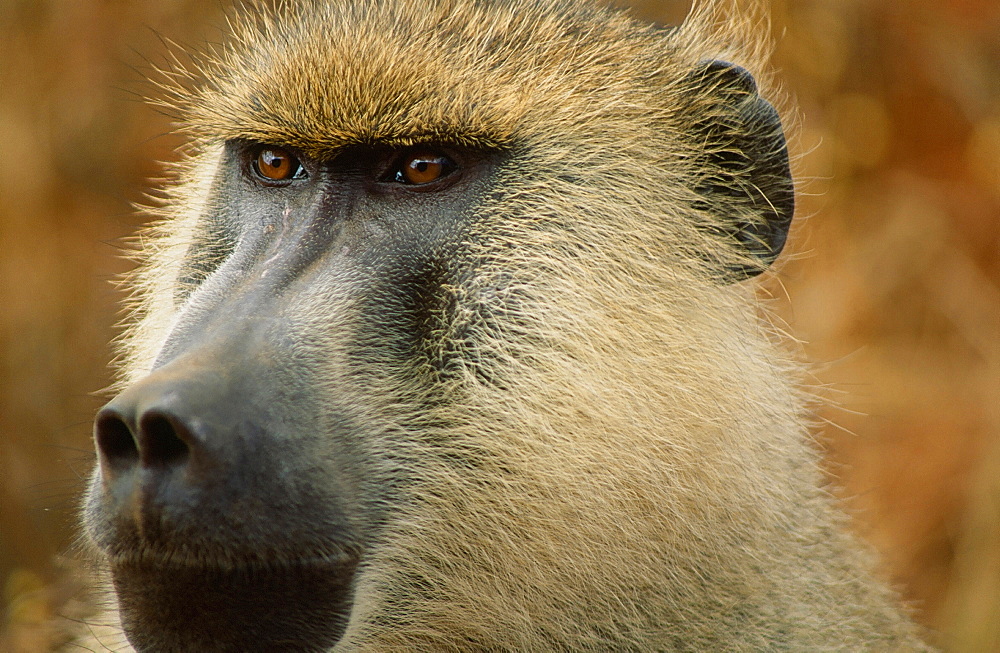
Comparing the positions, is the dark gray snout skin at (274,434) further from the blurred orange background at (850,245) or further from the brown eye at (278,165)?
the blurred orange background at (850,245)

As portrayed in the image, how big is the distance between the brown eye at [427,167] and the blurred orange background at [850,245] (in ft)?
15.1

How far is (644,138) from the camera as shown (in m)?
3.48

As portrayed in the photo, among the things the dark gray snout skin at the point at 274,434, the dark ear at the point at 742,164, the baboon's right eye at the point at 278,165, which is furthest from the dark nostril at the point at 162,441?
the dark ear at the point at 742,164

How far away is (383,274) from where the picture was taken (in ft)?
10.1

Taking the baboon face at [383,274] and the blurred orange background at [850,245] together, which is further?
the blurred orange background at [850,245]

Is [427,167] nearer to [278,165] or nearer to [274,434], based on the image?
[278,165]

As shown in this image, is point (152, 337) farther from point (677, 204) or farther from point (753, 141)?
point (753, 141)

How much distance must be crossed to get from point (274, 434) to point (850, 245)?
636 centimetres

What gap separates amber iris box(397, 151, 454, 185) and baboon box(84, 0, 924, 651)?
0.01 meters

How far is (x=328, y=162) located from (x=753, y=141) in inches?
55.0

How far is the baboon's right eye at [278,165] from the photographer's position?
142 inches

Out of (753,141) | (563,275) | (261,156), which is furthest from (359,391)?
(753,141)

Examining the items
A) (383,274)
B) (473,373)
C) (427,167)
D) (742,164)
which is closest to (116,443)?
(383,274)

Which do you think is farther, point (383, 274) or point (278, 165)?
point (278, 165)
